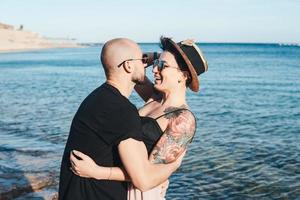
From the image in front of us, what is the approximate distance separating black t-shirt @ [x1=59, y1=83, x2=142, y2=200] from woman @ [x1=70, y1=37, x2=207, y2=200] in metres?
0.08

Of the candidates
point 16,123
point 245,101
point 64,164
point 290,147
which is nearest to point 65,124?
point 16,123

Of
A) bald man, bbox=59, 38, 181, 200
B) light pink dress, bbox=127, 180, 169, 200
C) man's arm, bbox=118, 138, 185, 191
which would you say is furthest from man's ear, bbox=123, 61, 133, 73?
light pink dress, bbox=127, 180, 169, 200


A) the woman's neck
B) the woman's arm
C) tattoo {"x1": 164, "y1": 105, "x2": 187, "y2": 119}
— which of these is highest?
the woman's neck

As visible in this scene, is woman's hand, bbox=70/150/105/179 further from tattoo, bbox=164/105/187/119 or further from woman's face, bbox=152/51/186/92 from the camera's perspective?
woman's face, bbox=152/51/186/92

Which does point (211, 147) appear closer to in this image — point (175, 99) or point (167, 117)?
point (175, 99)

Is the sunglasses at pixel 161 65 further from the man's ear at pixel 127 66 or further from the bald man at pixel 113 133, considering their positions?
the man's ear at pixel 127 66

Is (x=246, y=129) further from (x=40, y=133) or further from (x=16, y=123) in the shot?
(x=16, y=123)

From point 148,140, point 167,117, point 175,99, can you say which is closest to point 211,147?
point 175,99

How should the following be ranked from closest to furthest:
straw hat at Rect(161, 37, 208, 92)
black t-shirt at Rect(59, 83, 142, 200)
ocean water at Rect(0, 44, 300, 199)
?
black t-shirt at Rect(59, 83, 142, 200) < straw hat at Rect(161, 37, 208, 92) < ocean water at Rect(0, 44, 300, 199)

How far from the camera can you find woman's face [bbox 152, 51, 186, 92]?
4.38 metres

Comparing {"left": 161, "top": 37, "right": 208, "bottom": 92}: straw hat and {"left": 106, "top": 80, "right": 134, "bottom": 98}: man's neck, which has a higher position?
{"left": 161, "top": 37, "right": 208, "bottom": 92}: straw hat

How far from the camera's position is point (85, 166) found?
11.8 feet

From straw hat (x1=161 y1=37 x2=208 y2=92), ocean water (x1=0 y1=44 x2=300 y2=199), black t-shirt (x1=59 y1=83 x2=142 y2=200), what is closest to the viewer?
black t-shirt (x1=59 y1=83 x2=142 y2=200)

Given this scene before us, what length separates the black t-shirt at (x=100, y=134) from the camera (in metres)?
3.54
